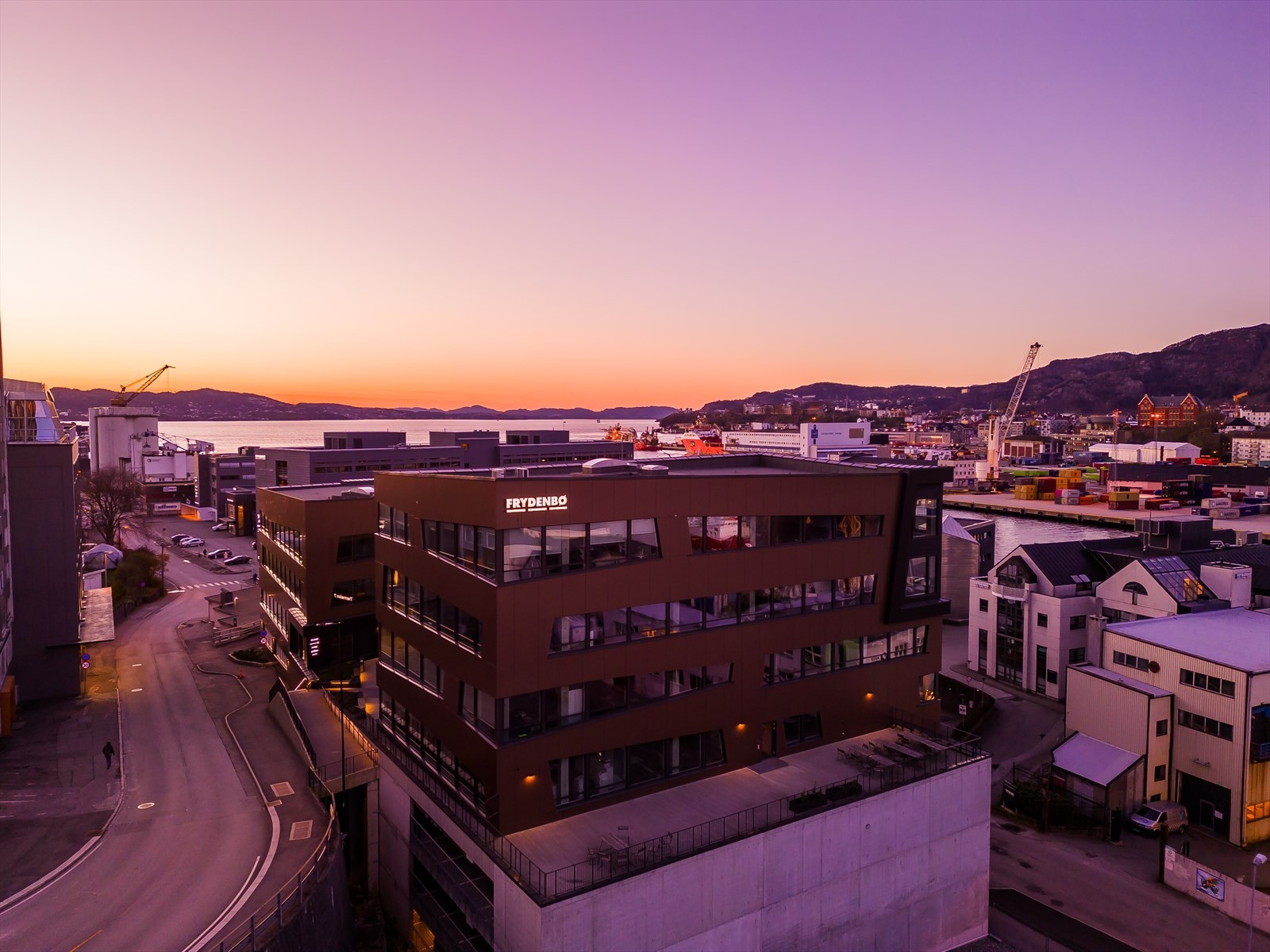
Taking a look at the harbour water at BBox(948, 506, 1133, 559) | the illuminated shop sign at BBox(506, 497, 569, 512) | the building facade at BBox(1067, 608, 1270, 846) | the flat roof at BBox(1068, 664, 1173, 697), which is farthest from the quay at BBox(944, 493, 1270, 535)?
the illuminated shop sign at BBox(506, 497, 569, 512)

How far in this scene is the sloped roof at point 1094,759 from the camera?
99.9 ft

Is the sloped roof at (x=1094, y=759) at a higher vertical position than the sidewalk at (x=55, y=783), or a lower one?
lower

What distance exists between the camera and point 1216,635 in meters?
34.0

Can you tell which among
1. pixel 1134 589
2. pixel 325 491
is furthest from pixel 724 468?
pixel 1134 589

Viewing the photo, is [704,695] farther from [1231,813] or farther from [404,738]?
[1231,813]

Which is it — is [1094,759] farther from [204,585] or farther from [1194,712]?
[204,585]

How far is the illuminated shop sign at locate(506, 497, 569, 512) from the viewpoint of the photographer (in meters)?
18.7

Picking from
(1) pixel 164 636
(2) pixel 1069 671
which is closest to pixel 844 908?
(2) pixel 1069 671

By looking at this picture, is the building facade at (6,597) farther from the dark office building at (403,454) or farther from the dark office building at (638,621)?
the dark office building at (403,454)

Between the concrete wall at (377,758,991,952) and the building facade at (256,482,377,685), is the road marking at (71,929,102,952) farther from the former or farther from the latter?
the building facade at (256,482,377,685)

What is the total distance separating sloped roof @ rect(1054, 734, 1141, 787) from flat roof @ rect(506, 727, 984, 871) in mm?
10392

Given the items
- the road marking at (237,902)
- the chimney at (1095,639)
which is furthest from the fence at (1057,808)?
the road marking at (237,902)

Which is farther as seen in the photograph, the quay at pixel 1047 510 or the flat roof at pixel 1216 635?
the quay at pixel 1047 510

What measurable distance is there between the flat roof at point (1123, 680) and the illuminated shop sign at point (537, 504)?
27.3 metres
